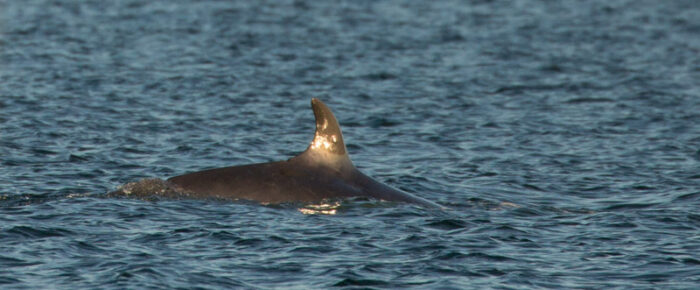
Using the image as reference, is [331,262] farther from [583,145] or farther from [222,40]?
[222,40]

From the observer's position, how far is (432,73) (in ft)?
123

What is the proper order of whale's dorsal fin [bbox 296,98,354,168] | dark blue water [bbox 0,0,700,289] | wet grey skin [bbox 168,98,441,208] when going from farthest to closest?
wet grey skin [bbox 168,98,441,208] → whale's dorsal fin [bbox 296,98,354,168] → dark blue water [bbox 0,0,700,289]

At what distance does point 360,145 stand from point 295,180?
296 inches

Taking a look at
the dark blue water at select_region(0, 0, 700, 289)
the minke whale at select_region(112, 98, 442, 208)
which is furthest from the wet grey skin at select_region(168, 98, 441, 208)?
the dark blue water at select_region(0, 0, 700, 289)

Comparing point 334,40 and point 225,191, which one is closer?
point 225,191

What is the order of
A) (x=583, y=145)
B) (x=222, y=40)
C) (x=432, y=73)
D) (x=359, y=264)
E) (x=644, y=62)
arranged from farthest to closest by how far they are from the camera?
1. (x=222, y=40)
2. (x=644, y=62)
3. (x=432, y=73)
4. (x=583, y=145)
5. (x=359, y=264)

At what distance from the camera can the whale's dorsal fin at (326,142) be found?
18344mm

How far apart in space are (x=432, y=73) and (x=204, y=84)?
7.61 m

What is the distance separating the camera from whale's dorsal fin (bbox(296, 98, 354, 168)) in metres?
18.3

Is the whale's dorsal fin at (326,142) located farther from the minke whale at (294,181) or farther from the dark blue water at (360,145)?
the dark blue water at (360,145)

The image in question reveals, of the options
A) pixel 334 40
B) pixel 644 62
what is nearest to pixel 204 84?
pixel 334 40

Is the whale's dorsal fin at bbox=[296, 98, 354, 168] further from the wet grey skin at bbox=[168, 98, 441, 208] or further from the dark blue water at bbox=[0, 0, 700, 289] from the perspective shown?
the dark blue water at bbox=[0, 0, 700, 289]

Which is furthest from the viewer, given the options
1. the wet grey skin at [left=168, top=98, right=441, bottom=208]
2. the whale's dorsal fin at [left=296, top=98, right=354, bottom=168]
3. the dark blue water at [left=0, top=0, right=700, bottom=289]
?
the wet grey skin at [left=168, top=98, right=441, bottom=208]

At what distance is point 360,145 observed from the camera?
2622 cm
